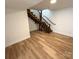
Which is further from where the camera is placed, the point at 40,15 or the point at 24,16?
the point at 40,15

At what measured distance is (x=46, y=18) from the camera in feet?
28.8

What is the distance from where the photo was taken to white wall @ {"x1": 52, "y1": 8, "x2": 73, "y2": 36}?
19.4ft

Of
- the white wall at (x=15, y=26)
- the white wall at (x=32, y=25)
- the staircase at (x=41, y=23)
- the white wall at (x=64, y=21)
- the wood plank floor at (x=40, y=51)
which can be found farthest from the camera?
the white wall at (x=32, y=25)

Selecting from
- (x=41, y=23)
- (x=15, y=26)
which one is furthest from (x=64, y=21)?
(x=15, y=26)

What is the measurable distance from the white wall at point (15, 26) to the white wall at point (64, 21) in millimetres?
2817

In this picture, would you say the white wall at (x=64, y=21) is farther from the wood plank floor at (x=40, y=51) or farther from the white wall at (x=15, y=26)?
the white wall at (x=15, y=26)

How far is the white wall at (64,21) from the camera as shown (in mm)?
5907

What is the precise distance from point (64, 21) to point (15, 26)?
363 cm

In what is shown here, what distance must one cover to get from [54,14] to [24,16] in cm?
325

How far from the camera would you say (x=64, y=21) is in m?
6.46

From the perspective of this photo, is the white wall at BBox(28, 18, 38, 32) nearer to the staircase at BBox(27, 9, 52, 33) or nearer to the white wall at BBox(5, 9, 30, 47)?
the staircase at BBox(27, 9, 52, 33)

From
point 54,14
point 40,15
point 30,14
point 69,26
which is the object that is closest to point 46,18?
point 40,15

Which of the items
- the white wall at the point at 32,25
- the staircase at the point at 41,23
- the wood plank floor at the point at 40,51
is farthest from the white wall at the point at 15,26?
the white wall at the point at 32,25
